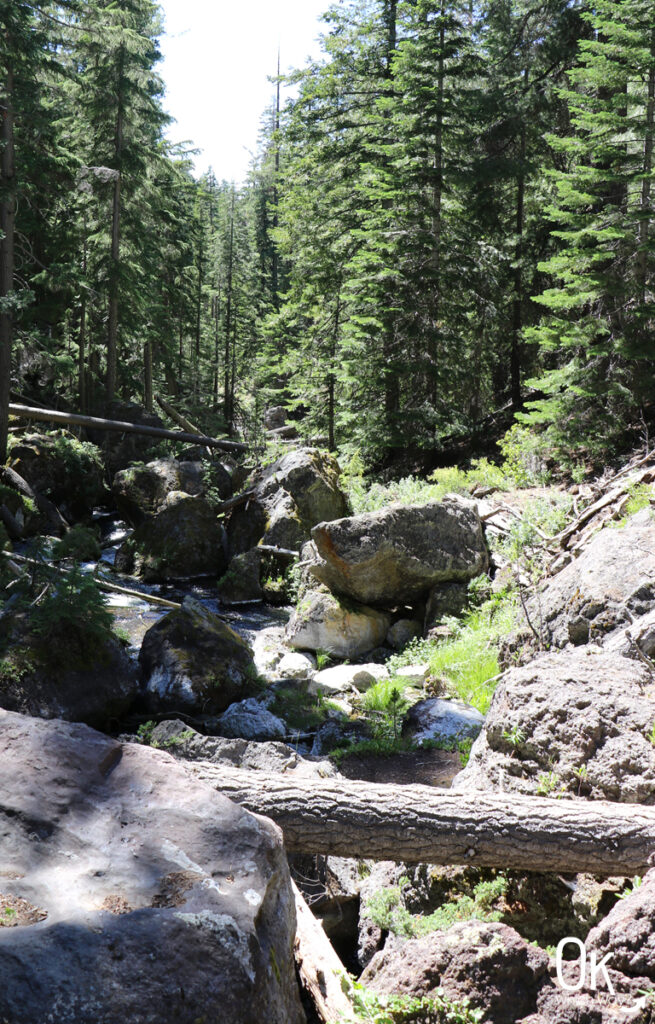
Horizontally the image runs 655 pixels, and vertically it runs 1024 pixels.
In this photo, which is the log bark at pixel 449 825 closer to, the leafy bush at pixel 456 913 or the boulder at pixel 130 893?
the leafy bush at pixel 456 913

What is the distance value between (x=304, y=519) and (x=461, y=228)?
32.2 ft

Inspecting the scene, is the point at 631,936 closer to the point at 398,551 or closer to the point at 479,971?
the point at 479,971

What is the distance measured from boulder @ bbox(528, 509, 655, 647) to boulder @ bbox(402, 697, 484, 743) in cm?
140

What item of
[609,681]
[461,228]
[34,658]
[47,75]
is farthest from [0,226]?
[609,681]

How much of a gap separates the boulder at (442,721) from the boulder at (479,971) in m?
4.75

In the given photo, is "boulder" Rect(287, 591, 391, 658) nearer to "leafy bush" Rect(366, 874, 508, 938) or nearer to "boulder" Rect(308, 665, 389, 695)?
"boulder" Rect(308, 665, 389, 695)

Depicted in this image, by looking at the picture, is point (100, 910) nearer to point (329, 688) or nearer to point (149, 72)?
point (329, 688)

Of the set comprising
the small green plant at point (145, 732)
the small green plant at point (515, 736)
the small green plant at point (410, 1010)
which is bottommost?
the small green plant at point (145, 732)

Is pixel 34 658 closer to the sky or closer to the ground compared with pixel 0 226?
closer to the ground

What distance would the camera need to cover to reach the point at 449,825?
13.3ft

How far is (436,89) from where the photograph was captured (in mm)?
16516

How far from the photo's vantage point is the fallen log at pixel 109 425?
19734 mm

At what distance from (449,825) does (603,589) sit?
358 centimetres

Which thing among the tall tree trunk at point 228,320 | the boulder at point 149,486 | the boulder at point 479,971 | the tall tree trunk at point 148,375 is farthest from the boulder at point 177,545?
the tall tree trunk at point 228,320
